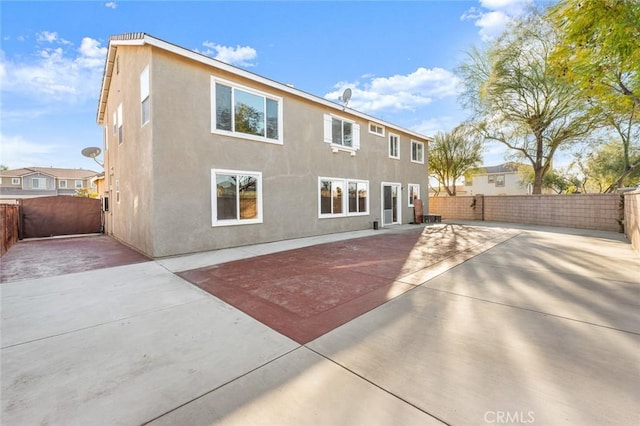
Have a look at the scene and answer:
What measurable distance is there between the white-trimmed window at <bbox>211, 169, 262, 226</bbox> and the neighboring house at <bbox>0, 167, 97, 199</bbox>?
39235mm

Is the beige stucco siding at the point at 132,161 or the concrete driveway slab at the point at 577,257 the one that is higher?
the beige stucco siding at the point at 132,161

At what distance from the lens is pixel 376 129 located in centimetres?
1364

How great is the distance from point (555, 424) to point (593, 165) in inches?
1245

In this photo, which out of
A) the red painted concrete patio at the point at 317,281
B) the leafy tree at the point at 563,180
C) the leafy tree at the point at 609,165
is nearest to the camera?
the red painted concrete patio at the point at 317,281

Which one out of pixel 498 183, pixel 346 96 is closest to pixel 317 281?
pixel 346 96

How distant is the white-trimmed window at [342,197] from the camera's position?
1102 centimetres

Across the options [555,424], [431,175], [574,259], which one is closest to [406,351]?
[555,424]

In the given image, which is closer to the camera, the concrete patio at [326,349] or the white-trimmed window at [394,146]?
the concrete patio at [326,349]

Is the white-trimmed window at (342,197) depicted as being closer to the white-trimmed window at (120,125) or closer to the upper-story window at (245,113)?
the upper-story window at (245,113)

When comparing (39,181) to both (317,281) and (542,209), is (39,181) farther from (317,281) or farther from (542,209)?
(542,209)

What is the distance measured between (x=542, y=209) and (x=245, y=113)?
53.1 feet

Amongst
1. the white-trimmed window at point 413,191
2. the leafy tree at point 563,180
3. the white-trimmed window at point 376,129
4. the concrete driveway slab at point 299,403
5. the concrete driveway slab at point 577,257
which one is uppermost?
the white-trimmed window at point 376,129

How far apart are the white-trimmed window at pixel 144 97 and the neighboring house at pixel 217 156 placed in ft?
0.09

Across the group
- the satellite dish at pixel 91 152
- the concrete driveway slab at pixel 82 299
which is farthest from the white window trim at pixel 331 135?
the satellite dish at pixel 91 152
